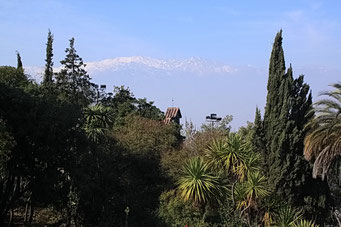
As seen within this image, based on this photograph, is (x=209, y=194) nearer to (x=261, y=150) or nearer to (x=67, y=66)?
(x=261, y=150)

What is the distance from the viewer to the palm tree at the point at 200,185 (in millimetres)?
15867

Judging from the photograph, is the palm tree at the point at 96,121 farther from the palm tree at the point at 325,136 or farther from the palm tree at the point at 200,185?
the palm tree at the point at 325,136

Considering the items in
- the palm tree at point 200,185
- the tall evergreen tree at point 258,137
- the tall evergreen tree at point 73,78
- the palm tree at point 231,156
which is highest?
the tall evergreen tree at point 73,78

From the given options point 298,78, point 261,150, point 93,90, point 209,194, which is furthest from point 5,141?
point 93,90

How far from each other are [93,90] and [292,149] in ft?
65.0

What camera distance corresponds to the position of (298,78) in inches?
728

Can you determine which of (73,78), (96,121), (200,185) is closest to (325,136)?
(200,185)

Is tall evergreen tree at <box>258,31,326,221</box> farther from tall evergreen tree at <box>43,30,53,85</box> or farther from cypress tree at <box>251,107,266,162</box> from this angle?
tall evergreen tree at <box>43,30,53,85</box>

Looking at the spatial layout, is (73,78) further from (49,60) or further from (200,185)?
(200,185)

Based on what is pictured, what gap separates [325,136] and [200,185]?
502 centimetres

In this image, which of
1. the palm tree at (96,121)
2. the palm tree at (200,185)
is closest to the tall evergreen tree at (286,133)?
the palm tree at (200,185)

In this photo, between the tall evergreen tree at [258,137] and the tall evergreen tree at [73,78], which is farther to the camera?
the tall evergreen tree at [73,78]

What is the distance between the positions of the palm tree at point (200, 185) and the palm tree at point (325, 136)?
3.69 meters

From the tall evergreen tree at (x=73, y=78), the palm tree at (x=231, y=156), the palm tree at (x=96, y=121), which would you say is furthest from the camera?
the tall evergreen tree at (x=73, y=78)
